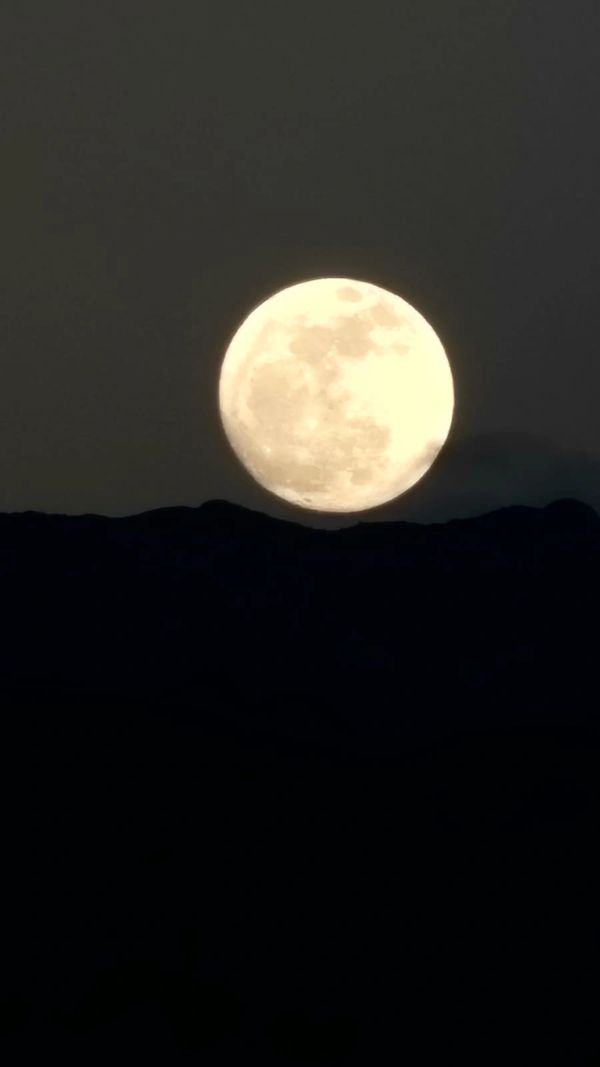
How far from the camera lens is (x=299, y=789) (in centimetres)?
1359

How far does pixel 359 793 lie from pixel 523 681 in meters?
2.44

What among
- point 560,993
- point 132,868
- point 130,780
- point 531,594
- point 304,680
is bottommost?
point 560,993

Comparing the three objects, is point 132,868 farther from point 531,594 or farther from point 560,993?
point 531,594

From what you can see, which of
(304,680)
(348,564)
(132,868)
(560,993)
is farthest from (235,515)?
(560,993)

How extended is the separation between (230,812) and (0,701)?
279 cm

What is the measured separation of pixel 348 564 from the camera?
630 inches

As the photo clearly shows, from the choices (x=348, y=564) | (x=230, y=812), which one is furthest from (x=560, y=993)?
(x=348, y=564)

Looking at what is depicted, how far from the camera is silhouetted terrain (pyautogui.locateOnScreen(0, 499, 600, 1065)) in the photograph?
1198 centimetres

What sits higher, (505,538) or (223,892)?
(505,538)

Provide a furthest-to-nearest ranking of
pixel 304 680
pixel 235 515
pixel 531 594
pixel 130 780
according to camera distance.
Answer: pixel 235 515 < pixel 531 594 < pixel 304 680 < pixel 130 780

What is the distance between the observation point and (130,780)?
43.3ft

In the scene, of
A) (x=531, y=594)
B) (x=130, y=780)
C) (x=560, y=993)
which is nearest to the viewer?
(x=560, y=993)

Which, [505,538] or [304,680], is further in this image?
[505,538]

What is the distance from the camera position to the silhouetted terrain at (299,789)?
1198 cm
